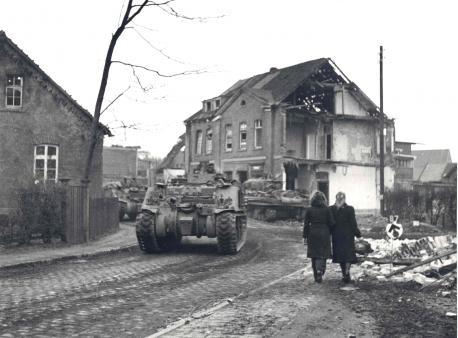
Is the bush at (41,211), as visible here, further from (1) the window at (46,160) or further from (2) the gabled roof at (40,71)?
(1) the window at (46,160)

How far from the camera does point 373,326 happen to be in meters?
6.45

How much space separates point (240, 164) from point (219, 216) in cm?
2536

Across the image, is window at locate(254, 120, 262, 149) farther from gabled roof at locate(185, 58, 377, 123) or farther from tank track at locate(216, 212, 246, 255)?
tank track at locate(216, 212, 246, 255)

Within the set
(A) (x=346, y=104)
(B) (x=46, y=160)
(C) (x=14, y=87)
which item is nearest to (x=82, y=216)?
(B) (x=46, y=160)

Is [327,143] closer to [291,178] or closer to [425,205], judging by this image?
[291,178]

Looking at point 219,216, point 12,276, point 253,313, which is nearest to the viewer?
point 253,313

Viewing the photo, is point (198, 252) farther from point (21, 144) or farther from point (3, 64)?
point (3, 64)

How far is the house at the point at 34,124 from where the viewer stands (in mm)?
25031

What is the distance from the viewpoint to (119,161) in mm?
75938

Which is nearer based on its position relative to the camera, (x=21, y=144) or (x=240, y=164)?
(x=21, y=144)

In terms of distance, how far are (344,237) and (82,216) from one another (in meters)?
8.80

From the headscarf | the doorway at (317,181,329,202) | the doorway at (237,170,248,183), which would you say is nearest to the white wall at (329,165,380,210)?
the doorway at (317,181,329,202)

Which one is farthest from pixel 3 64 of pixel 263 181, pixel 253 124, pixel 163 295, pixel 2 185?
pixel 163 295

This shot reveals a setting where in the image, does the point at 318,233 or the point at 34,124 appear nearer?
the point at 318,233
